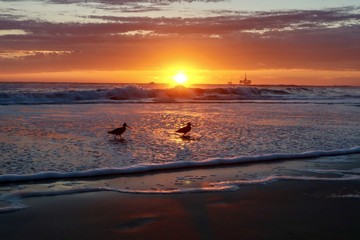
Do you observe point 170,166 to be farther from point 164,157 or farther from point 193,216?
point 193,216

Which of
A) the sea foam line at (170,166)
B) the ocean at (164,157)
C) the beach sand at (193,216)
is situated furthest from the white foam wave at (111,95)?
the beach sand at (193,216)

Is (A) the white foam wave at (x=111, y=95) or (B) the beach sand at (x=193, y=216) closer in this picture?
(B) the beach sand at (x=193, y=216)

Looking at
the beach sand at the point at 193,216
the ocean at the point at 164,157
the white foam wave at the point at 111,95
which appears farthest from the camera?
the white foam wave at the point at 111,95

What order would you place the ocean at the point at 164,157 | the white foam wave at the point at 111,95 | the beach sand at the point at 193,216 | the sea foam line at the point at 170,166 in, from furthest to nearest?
the white foam wave at the point at 111,95
the sea foam line at the point at 170,166
the ocean at the point at 164,157
the beach sand at the point at 193,216

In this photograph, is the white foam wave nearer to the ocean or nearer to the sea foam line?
the ocean

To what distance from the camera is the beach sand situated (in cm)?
500

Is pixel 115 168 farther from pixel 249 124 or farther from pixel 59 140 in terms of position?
pixel 249 124

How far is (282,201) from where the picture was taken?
6406 millimetres

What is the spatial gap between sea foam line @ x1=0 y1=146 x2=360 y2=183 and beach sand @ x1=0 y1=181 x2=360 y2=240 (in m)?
1.24

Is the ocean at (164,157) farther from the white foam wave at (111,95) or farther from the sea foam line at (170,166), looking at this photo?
the white foam wave at (111,95)

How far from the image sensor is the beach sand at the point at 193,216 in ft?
16.4

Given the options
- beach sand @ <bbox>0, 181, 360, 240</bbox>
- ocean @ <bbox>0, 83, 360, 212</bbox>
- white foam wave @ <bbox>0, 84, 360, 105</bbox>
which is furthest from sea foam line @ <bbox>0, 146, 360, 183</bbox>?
white foam wave @ <bbox>0, 84, 360, 105</bbox>

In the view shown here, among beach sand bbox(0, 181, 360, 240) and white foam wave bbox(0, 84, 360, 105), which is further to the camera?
white foam wave bbox(0, 84, 360, 105)

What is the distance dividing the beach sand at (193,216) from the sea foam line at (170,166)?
4.08ft
